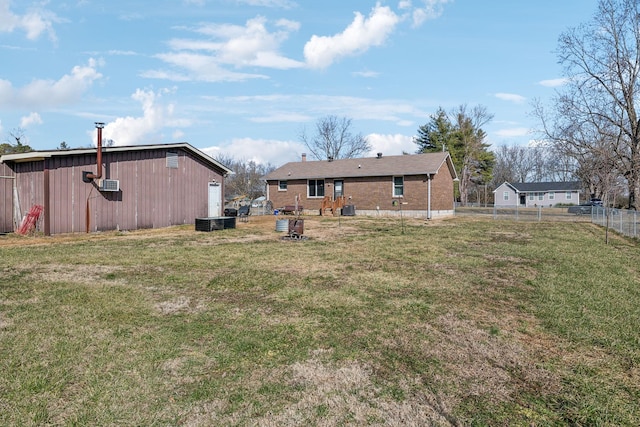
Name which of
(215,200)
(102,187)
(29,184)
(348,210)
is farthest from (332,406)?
(348,210)

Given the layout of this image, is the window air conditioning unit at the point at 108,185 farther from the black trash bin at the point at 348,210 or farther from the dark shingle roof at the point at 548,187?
the dark shingle roof at the point at 548,187

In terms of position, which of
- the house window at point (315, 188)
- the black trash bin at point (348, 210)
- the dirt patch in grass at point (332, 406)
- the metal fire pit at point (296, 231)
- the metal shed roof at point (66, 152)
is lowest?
the dirt patch in grass at point (332, 406)

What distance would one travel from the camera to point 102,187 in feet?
48.4

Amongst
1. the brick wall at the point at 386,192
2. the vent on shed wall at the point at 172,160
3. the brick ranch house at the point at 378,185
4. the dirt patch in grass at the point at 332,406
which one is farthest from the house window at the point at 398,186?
the dirt patch in grass at the point at 332,406

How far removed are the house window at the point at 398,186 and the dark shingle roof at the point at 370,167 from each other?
19.3 inches

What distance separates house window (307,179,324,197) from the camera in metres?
28.5

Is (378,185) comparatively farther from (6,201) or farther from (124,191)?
(6,201)

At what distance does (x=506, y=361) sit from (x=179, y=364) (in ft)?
10.3

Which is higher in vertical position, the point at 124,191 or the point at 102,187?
the point at 102,187

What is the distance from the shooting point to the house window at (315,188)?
93.4 ft

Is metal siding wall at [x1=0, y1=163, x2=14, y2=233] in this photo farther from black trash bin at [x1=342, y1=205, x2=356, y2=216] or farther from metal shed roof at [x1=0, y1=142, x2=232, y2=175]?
black trash bin at [x1=342, y1=205, x2=356, y2=216]

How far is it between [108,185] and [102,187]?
22cm

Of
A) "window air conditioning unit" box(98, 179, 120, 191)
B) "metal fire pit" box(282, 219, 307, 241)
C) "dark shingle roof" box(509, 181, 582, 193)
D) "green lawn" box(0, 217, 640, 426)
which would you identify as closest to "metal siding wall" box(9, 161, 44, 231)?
"window air conditioning unit" box(98, 179, 120, 191)

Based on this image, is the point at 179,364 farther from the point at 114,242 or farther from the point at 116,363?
the point at 114,242
